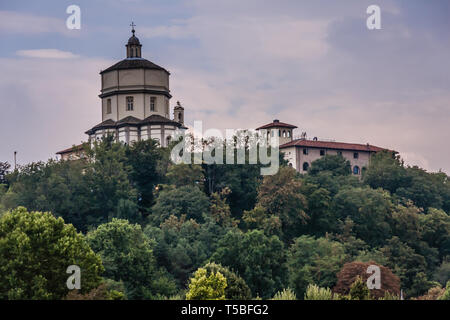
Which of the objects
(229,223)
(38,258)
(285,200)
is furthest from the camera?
(285,200)

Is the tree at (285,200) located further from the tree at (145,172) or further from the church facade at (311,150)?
the church facade at (311,150)

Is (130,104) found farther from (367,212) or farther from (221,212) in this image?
(367,212)

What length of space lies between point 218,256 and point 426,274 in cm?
1774

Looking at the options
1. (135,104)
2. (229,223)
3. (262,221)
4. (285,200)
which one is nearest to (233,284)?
(262,221)

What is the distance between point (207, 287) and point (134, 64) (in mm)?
35424

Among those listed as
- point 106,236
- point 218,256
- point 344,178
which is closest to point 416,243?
point 344,178

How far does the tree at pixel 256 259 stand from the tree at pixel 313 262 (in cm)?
112

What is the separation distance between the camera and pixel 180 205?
6425 centimetres

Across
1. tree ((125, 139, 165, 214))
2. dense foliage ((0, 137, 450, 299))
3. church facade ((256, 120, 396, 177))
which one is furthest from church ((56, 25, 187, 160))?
church facade ((256, 120, 396, 177))

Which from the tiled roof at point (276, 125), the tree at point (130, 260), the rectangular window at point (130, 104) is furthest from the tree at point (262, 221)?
the tiled roof at point (276, 125)

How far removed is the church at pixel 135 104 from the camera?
7431 centimetres

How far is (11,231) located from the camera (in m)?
44.5

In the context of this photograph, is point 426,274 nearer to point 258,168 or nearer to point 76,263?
point 258,168

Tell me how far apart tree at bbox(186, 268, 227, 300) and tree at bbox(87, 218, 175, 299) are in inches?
194
